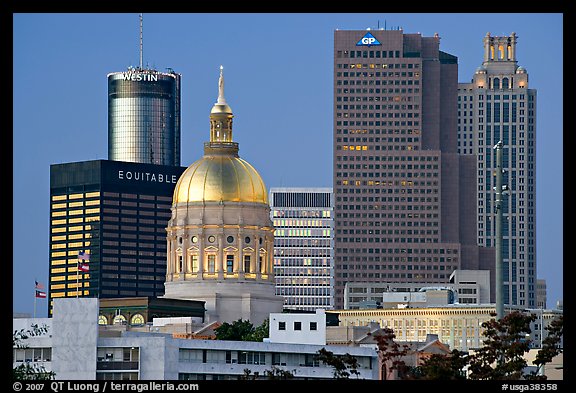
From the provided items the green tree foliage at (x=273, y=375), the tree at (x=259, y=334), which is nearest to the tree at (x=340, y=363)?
the green tree foliage at (x=273, y=375)

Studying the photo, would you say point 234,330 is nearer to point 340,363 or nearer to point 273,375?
point 273,375

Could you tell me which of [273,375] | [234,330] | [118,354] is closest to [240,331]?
[234,330]

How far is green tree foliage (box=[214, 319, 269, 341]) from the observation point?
18375 cm

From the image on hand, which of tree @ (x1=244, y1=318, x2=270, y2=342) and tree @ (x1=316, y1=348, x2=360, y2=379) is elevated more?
tree @ (x1=316, y1=348, x2=360, y2=379)

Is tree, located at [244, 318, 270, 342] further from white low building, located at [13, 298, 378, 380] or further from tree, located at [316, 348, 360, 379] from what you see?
tree, located at [316, 348, 360, 379]

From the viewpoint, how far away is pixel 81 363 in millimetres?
116438

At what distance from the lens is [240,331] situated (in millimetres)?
190500

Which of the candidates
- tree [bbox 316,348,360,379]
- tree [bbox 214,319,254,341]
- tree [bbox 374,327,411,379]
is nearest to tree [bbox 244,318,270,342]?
tree [bbox 214,319,254,341]

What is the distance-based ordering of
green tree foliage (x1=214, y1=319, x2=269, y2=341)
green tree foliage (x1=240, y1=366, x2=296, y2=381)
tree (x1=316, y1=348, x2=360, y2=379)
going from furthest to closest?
green tree foliage (x1=214, y1=319, x2=269, y2=341)
tree (x1=316, y1=348, x2=360, y2=379)
green tree foliage (x1=240, y1=366, x2=296, y2=381)
